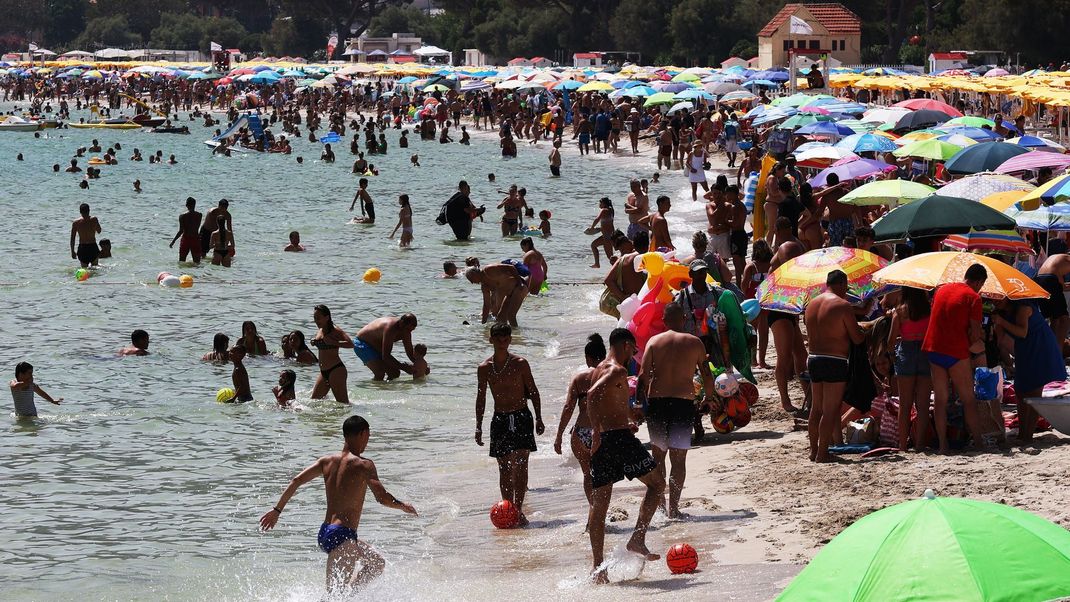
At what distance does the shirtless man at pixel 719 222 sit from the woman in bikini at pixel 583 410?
803 cm

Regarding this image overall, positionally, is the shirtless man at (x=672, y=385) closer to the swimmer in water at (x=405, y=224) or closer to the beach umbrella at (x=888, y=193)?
the beach umbrella at (x=888, y=193)

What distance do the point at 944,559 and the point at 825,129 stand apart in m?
19.6

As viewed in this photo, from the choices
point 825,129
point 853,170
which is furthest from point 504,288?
point 825,129

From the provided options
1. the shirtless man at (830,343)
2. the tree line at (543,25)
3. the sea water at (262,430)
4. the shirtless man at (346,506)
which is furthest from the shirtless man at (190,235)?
the tree line at (543,25)

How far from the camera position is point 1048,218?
11.7 metres

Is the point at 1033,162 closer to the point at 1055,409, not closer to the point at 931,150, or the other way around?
the point at 931,150

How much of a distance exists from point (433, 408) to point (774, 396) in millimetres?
3343

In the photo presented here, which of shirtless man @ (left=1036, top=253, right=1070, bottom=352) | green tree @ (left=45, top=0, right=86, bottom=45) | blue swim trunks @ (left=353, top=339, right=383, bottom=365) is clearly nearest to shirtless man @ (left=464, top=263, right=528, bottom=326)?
blue swim trunks @ (left=353, top=339, right=383, bottom=365)

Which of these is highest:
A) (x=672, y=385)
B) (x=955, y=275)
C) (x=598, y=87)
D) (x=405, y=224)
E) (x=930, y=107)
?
(x=598, y=87)

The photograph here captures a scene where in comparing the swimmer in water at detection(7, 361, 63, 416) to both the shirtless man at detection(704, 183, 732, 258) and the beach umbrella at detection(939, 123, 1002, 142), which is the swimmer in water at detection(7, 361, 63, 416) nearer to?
the shirtless man at detection(704, 183, 732, 258)

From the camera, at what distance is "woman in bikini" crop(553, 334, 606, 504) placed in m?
7.93

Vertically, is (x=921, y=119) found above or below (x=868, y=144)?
above

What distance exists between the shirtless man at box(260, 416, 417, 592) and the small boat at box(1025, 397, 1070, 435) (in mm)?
4079

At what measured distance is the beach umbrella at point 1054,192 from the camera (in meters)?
11.6
